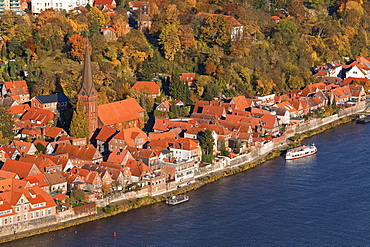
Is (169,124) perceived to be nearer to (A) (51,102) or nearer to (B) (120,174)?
(A) (51,102)

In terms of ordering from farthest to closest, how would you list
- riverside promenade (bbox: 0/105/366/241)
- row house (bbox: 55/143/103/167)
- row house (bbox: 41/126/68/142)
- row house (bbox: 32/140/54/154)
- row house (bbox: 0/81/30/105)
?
row house (bbox: 0/81/30/105)
row house (bbox: 41/126/68/142)
row house (bbox: 32/140/54/154)
row house (bbox: 55/143/103/167)
riverside promenade (bbox: 0/105/366/241)

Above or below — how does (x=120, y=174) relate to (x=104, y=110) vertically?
below

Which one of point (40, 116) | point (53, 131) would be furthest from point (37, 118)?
point (53, 131)

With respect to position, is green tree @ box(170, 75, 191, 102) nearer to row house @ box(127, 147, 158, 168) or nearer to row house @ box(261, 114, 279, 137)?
row house @ box(261, 114, 279, 137)

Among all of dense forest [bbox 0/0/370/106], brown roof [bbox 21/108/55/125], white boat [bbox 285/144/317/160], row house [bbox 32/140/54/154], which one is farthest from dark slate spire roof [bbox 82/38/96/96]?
white boat [bbox 285/144/317/160]

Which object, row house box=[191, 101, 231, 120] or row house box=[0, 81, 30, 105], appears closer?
row house box=[191, 101, 231, 120]

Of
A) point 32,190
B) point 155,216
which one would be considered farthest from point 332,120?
point 32,190

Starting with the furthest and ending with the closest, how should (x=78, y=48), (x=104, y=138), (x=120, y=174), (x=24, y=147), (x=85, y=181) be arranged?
(x=78, y=48)
(x=104, y=138)
(x=24, y=147)
(x=120, y=174)
(x=85, y=181)

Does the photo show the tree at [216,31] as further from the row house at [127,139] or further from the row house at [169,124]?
the row house at [127,139]
